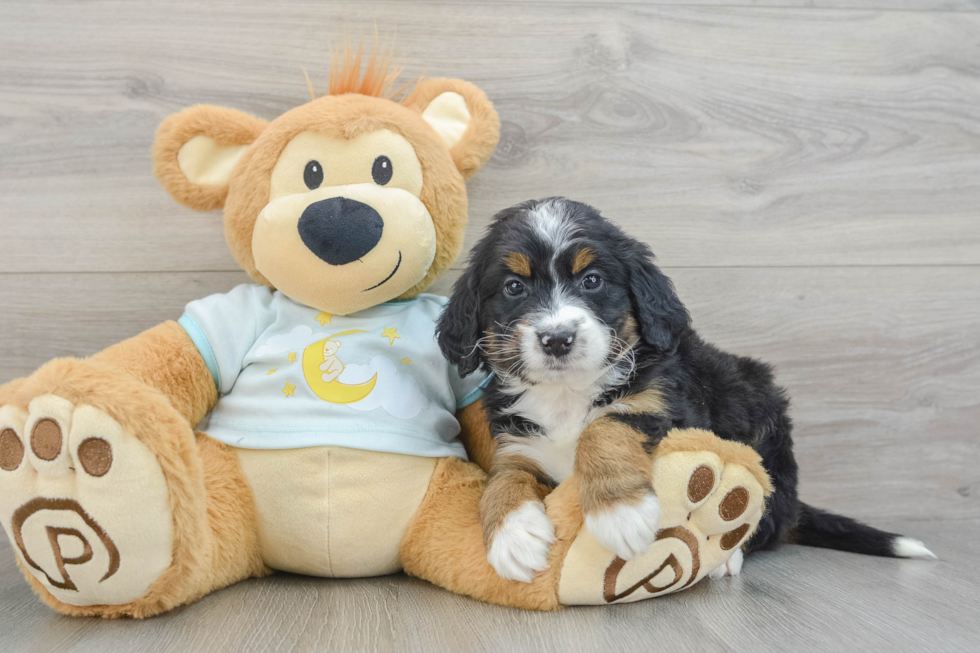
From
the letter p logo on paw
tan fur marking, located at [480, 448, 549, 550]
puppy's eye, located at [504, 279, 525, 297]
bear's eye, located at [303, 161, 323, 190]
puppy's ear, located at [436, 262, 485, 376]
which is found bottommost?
the letter p logo on paw

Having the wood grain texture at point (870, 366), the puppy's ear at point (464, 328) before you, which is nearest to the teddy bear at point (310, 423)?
the puppy's ear at point (464, 328)

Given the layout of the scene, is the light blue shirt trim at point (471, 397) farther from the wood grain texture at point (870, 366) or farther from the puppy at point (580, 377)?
the wood grain texture at point (870, 366)

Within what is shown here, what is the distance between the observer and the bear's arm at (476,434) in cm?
185

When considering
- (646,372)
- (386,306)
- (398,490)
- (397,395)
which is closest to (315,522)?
(398,490)

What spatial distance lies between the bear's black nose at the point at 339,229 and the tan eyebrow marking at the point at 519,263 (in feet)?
1.01

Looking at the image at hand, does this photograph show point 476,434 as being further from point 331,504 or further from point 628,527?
point 628,527

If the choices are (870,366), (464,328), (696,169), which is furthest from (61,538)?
(870,366)

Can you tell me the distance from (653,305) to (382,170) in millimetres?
700

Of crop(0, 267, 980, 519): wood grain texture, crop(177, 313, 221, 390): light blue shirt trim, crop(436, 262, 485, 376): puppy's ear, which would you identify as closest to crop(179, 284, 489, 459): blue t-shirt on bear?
crop(177, 313, 221, 390): light blue shirt trim

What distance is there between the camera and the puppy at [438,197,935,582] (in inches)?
53.9

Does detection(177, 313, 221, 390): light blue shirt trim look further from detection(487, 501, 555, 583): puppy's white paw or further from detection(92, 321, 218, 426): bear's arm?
detection(487, 501, 555, 583): puppy's white paw

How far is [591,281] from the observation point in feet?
4.99

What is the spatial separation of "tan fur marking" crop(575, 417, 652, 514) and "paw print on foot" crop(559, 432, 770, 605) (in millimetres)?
40

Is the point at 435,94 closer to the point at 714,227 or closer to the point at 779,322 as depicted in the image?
the point at 714,227
